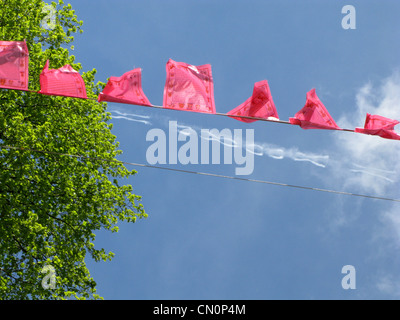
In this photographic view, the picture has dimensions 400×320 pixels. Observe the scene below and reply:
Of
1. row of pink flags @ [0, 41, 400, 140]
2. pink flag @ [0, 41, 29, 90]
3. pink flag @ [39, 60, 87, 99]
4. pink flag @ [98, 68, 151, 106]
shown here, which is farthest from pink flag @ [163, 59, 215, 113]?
pink flag @ [0, 41, 29, 90]

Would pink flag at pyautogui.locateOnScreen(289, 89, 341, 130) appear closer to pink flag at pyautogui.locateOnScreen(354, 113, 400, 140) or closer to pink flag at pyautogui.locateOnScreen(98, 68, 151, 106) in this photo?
pink flag at pyautogui.locateOnScreen(354, 113, 400, 140)

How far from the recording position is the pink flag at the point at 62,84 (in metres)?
10.9

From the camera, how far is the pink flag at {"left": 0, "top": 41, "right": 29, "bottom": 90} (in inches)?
420

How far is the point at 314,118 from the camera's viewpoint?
430 inches

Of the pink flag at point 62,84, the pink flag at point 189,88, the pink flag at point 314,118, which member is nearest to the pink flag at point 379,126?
the pink flag at point 314,118

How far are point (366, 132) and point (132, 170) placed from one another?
360 inches

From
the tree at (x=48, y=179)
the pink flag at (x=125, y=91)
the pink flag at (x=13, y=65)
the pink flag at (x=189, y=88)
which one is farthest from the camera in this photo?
the tree at (x=48, y=179)

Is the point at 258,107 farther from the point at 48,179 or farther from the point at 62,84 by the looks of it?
the point at 48,179

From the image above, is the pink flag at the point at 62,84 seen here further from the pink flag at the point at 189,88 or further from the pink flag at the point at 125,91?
the pink flag at the point at 189,88

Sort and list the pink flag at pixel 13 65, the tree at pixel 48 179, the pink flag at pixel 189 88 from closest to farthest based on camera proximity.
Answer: the pink flag at pixel 13 65 < the pink flag at pixel 189 88 < the tree at pixel 48 179

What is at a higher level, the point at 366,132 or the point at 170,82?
the point at 170,82
